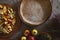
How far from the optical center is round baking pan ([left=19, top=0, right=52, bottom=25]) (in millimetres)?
1296

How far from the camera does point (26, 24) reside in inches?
51.1

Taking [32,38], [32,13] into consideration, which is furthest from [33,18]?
[32,38]

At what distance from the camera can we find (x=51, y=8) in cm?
129

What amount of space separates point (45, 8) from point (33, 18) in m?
0.10

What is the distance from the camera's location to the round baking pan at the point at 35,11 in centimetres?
130

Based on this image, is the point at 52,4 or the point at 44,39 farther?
the point at 52,4

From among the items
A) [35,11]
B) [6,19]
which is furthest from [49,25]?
[6,19]

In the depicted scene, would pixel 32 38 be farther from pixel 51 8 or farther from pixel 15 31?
pixel 51 8

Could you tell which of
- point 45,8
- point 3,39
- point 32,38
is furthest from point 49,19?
point 3,39

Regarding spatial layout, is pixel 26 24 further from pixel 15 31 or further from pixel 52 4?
pixel 52 4

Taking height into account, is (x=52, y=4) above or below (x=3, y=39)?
above

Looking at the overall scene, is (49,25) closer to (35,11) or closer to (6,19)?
(35,11)

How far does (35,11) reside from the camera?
1308 millimetres

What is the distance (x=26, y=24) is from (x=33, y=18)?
6 cm
